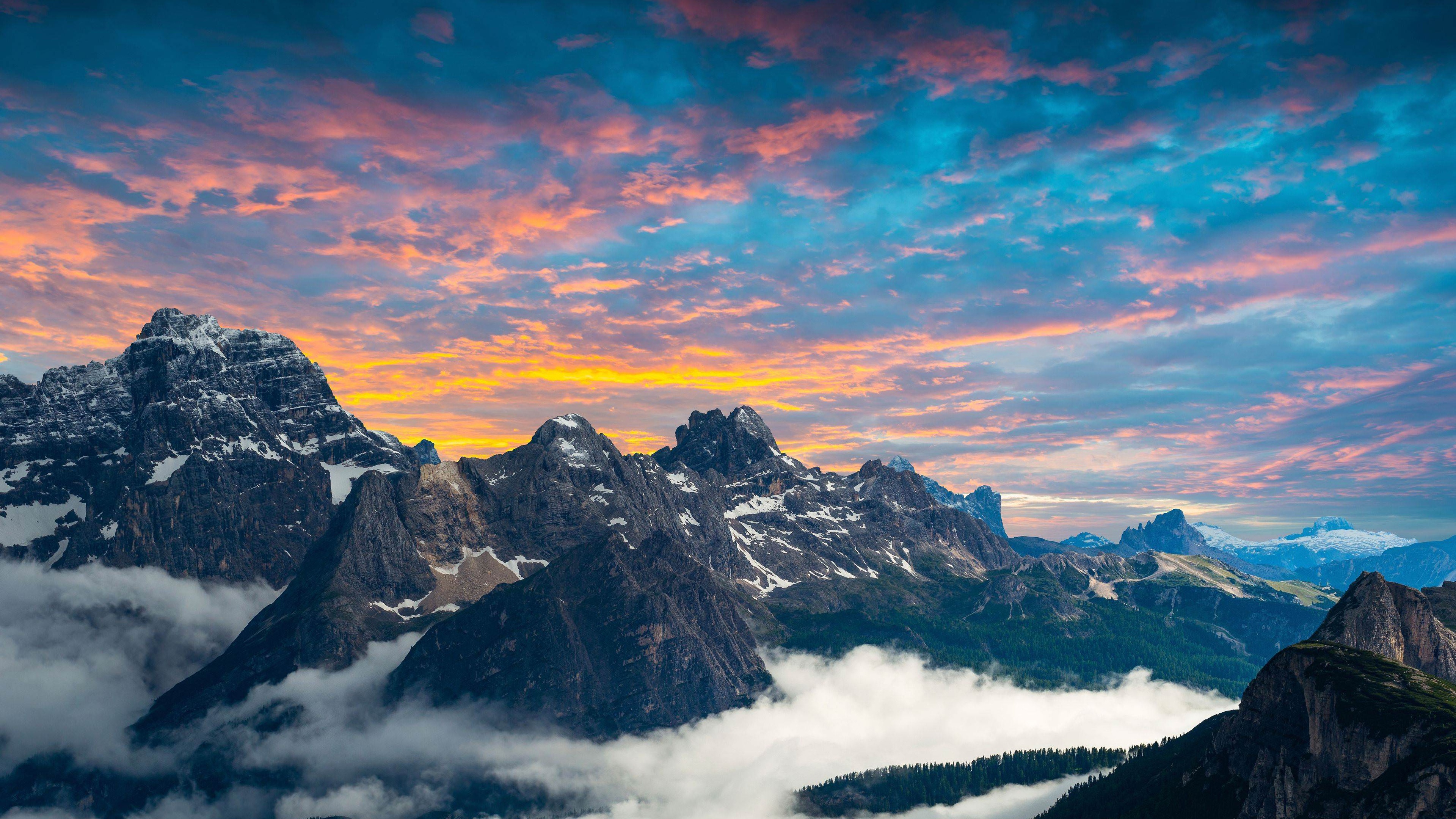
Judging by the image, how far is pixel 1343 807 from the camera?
15150cm

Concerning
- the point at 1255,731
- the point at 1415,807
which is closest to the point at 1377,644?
the point at 1255,731

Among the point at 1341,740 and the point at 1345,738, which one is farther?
the point at 1341,740

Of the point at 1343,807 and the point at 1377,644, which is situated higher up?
the point at 1377,644

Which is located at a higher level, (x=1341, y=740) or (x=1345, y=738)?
(x=1345, y=738)

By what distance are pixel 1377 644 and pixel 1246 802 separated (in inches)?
1900

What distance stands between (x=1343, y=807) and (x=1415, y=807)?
1427 cm

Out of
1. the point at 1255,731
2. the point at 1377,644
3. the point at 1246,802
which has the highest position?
the point at 1377,644

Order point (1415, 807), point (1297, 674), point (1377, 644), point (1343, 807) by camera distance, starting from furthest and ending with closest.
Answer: point (1377, 644) < point (1297, 674) < point (1343, 807) < point (1415, 807)

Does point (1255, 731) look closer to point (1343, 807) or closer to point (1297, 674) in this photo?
point (1297, 674)

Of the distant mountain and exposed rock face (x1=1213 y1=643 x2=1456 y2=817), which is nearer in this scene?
exposed rock face (x1=1213 y1=643 x2=1456 y2=817)

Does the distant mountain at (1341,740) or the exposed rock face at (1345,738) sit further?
the distant mountain at (1341,740)

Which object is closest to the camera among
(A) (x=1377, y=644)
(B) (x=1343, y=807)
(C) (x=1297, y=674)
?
(B) (x=1343, y=807)

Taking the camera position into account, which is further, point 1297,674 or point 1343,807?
point 1297,674

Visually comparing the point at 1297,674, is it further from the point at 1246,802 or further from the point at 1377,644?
the point at 1377,644
